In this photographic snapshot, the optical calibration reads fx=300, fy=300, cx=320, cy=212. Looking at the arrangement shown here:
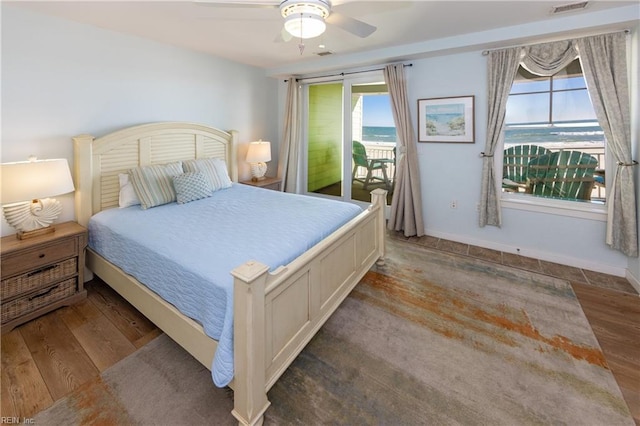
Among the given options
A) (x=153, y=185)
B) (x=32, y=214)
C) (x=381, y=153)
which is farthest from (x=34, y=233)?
(x=381, y=153)

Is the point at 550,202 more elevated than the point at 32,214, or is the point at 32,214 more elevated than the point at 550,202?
the point at 550,202

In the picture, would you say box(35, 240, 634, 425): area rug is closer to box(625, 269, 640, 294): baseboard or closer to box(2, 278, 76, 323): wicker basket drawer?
box(625, 269, 640, 294): baseboard

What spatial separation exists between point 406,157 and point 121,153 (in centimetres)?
334

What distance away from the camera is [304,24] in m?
1.83

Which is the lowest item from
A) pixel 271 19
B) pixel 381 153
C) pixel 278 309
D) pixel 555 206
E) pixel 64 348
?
pixel 64 348

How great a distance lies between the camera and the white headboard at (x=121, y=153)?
2789 millimetres

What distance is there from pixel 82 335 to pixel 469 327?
2.83 metres

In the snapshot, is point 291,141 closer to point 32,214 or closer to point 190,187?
point 190,187

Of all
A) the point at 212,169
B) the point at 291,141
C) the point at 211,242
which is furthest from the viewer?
the point at 291,141

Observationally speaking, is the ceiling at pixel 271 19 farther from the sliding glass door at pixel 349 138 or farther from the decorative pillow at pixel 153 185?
the decorative pillow at pixel 153 185

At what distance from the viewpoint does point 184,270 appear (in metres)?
1.72

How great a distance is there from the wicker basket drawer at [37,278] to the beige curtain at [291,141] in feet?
10.3

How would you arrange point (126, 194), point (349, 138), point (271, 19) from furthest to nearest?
1. point (349, 138)
2. point (126, 194)
3. point (271, 19)

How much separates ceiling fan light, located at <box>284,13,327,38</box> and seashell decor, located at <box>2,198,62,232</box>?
2393 millimetres
